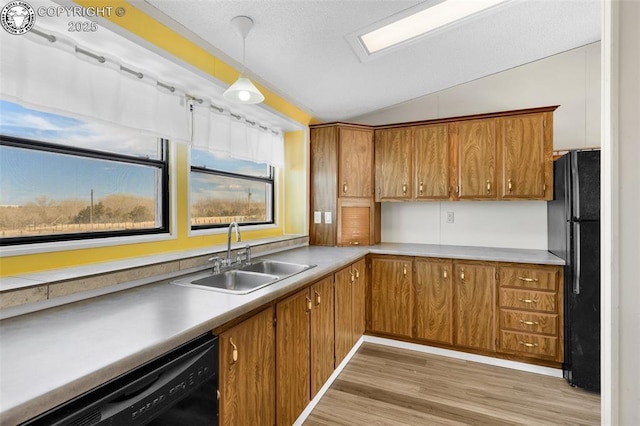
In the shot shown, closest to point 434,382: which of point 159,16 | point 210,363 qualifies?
point 210,363

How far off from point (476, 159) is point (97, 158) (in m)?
3.16

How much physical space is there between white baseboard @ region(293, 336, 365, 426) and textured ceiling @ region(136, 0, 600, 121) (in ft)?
8.15

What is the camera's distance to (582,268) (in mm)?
2395

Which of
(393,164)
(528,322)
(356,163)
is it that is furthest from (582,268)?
(356,163)

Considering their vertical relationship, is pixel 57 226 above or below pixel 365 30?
below

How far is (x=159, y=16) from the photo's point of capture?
5.70 feet

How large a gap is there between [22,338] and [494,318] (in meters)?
3.18

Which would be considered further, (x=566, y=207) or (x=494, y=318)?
(x=494, y=318)

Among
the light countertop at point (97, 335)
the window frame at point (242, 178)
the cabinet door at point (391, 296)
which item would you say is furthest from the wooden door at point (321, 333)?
the window frame at point (242, 178)

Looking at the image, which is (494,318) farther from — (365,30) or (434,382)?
(365,30)

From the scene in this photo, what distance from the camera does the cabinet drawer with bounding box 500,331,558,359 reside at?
264 cm

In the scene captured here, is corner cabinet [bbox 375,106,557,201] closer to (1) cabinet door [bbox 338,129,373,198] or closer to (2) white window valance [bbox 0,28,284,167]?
(1) cabinet door [bbox 338,129,373,198]

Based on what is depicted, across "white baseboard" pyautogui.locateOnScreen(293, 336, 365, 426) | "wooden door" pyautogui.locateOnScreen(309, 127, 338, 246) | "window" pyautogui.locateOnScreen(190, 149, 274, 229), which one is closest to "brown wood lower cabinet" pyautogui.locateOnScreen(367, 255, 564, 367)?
"white baseboard" pyautogui.locateOnScreen(293, 336, 365, 426)
